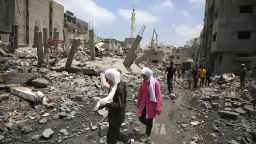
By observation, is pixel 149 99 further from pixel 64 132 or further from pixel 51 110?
pixel 51 110

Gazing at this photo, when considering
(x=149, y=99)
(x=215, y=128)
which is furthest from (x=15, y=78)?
(x=215, y=128)

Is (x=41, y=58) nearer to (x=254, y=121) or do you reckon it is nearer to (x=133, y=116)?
(x=133, y=116)

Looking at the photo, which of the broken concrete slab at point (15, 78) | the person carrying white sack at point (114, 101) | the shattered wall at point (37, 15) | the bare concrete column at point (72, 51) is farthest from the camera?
the shattered wall at point (37, 15)

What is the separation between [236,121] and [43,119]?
5.50 metres

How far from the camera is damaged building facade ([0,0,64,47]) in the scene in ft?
90.3

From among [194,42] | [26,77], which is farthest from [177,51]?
[26,77]

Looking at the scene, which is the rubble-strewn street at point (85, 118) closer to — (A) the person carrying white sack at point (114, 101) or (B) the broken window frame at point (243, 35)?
(A) the person carrying white sack at point (114, 101)

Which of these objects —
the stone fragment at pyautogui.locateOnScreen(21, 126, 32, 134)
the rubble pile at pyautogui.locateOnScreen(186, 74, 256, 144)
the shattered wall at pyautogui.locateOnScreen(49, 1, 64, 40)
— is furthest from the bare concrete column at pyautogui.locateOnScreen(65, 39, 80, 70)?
the shattered wall at pyautogui.locateOnScreen(49, 1, 64, 40)

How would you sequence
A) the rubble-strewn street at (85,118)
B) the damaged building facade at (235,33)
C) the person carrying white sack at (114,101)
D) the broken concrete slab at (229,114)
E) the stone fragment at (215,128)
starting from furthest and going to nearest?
the damaged building facade at (235,33)
the broken concrete slab at (229,114)
the stone fragment at (215,128)
the rubble-strewn street at (85,118)
the person carrying white sack at (114,101)

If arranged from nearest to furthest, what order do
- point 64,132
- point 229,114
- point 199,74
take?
point 64,132
point 229,114
point 199,74

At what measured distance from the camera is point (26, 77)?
34.8 ft

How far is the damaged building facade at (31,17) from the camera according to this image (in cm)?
2754

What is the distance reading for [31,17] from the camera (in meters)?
30.3

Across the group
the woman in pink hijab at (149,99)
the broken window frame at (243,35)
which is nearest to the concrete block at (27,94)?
the woman in pink hijab at (149,99)
